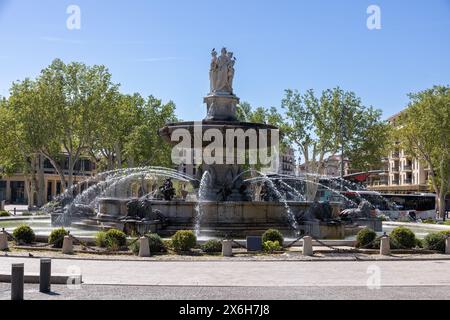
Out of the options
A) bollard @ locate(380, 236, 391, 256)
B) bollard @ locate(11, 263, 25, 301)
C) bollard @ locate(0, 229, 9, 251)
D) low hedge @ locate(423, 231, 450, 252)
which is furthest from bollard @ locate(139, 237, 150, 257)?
low hedge @ locate(423, 231, 450, 252)

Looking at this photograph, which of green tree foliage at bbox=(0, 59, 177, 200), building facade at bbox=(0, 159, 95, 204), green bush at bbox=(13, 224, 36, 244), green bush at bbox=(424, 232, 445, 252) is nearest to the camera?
green bush at bbox=(424, 232, 445, 252)

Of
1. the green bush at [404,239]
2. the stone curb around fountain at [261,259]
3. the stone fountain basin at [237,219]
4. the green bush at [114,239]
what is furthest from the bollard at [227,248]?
the green bush at [404,239]

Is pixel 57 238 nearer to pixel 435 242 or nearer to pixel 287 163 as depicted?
pixel 435 242

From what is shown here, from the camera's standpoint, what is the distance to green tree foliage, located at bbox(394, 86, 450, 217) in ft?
171

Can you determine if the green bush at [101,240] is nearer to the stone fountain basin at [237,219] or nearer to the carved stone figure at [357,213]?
the stone fountain basin at [237,219]

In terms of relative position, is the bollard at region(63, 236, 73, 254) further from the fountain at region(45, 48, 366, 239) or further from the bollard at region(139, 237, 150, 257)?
the fountain at region(45, 48, 366, 239)

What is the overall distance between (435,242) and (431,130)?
34442mm

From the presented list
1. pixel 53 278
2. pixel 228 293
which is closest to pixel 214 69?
pixel 53 278

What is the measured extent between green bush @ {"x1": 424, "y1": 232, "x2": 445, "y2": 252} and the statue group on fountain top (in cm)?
1234

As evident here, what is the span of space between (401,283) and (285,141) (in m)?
46.9

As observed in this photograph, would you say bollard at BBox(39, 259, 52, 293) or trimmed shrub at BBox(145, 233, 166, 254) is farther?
trimmed shrub at BBox(145, 233, 166, 254)

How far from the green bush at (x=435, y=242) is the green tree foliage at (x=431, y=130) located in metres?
33.8

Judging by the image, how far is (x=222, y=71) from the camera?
28.3m
